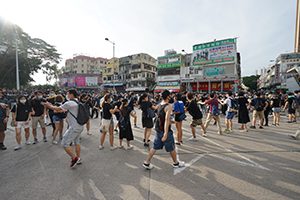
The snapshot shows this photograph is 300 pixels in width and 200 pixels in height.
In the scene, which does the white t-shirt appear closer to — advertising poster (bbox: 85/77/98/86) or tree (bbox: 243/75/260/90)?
advertising poster (bbox: 85/77/98/86)

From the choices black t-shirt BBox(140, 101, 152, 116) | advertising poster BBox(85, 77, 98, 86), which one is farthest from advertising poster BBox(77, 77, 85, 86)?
black t-shirt BBox(140, 101, 152, 116)

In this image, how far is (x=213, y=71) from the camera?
31.5 metres

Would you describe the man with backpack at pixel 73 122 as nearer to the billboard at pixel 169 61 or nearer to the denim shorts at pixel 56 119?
the denim shorts at pixel 56 119

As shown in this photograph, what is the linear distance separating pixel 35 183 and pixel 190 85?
36.1 meters

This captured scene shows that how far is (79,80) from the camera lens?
52344 mm

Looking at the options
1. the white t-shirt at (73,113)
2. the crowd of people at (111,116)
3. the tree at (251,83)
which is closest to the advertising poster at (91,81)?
the crowd of people at (111,116)

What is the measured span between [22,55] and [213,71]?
39806mm

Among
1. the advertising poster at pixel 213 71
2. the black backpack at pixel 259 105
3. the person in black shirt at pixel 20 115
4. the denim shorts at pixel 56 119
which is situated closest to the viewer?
the person in black shirt at pixel 20 115

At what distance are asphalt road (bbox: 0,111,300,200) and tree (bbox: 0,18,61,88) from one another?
28.1 metres

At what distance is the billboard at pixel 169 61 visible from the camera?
118ft

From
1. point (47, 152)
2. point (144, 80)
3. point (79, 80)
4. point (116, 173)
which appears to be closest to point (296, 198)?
point (116, 173)

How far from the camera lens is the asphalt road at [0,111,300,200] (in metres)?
2.54

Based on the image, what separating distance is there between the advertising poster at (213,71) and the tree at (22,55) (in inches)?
1422

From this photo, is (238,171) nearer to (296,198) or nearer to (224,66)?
(296,198)
